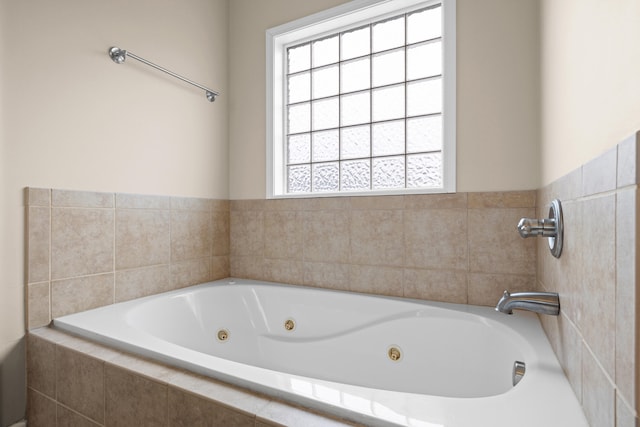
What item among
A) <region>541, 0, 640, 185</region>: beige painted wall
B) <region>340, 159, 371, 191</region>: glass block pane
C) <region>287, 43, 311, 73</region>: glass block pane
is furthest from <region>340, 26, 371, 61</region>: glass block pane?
<region>541, 0, 640, 185</region>: beige painted wall

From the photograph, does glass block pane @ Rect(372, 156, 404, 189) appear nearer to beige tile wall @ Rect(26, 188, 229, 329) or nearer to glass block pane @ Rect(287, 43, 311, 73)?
glass block pane @ Rect(287, 43, 311, 73)

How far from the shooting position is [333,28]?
7.23ft

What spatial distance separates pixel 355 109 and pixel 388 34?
0.49 m

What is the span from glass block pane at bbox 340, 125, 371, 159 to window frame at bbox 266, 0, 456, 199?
0.28m

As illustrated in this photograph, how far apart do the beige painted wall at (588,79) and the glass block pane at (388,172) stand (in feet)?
2.56

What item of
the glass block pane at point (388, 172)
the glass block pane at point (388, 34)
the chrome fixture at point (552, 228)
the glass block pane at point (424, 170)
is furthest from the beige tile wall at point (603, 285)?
the glass block pane at point (388, 34)

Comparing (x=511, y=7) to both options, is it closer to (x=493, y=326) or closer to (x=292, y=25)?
(x=292, y=25)

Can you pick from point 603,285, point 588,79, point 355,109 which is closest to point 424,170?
point 355,109

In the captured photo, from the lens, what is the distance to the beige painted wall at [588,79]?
1.84ft

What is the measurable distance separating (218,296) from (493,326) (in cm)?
151

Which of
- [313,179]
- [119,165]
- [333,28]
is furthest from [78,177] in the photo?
[333,28]

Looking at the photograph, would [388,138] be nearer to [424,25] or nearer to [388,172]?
[388,172]

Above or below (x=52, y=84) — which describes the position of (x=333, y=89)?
above

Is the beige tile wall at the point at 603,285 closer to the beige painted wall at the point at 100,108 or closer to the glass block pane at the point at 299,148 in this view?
the glass block pane at the point at 299,148
